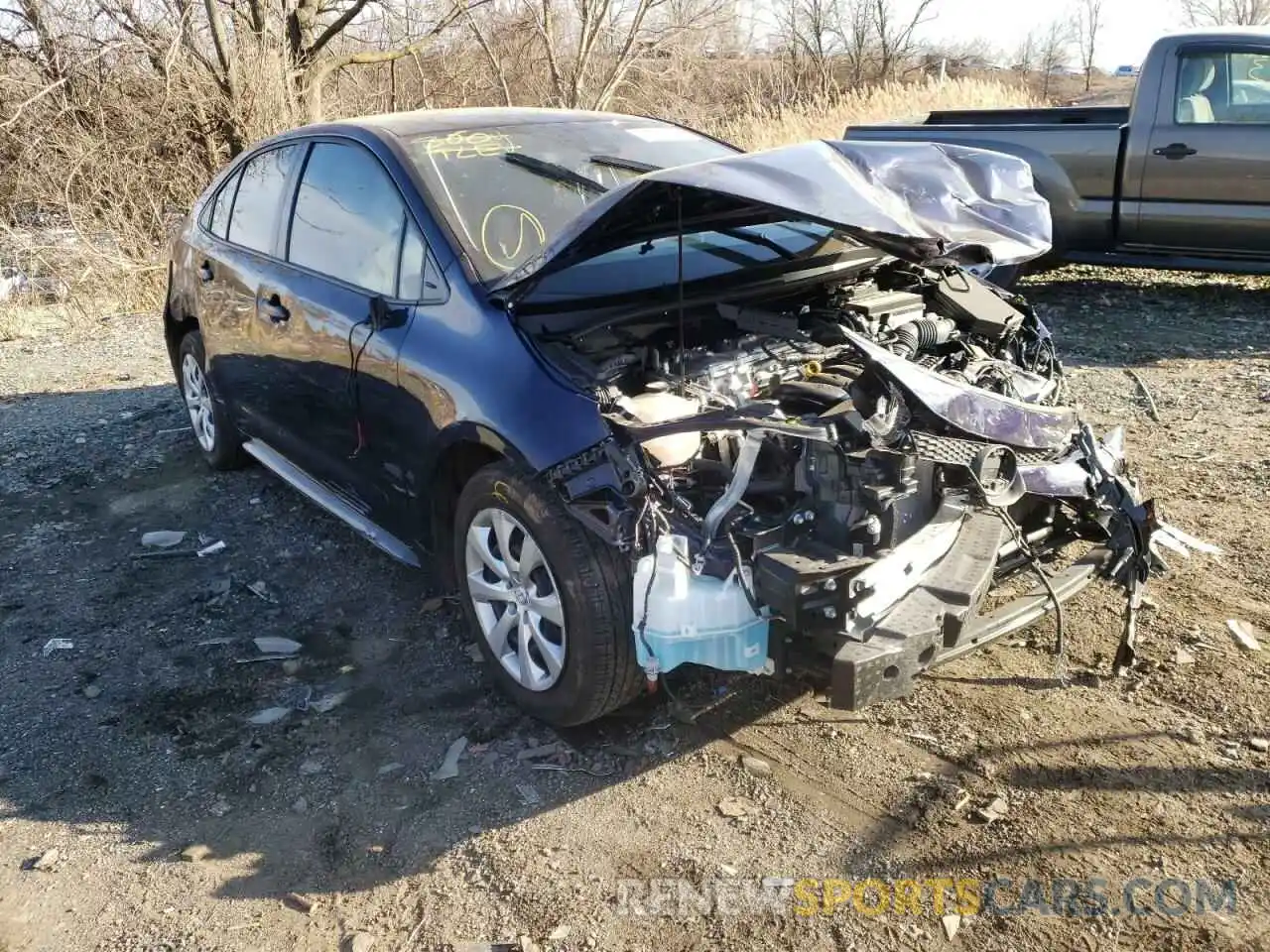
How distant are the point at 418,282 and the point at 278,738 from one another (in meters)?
1.61

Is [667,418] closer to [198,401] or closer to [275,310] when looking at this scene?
[275,310]

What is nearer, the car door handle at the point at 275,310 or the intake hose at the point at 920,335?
the intake hose at the point at 920,335

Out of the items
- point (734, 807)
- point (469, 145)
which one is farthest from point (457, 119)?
point (734, 807)

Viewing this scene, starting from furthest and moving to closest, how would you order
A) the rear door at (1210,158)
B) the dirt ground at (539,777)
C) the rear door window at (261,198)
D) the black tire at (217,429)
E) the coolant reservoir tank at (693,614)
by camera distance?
the rear door at (1210,158), the black tire at (217,429), the rear door window at (261,198), the coolant reservoir tank at (693,614), the dirt ground at (539,777)

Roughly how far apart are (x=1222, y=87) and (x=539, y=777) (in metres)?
7.54

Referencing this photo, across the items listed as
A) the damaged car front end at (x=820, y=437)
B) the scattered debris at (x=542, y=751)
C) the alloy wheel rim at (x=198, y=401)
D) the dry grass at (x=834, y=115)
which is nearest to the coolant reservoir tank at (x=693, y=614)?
the damaged car front end at (x=820, y=437)

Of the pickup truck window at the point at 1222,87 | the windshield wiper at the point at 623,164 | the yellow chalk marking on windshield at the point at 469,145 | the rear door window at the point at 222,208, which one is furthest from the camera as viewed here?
the pickup truck window at the point at 1222,87

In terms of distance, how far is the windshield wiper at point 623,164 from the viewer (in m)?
4.16

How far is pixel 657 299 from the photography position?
3.51 metres

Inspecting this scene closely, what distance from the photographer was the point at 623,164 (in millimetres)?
4195

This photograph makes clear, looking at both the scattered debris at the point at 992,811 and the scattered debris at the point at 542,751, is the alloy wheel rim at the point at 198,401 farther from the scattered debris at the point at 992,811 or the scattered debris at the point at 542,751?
the scattered debris at the point at 992,811

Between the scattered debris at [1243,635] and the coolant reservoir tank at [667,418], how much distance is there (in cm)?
205

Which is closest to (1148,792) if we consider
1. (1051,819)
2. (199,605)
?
(1051,819)

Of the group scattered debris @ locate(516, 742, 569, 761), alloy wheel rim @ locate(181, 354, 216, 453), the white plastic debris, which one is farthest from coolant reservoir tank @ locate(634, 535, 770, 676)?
alloy wheel rim @ locate(181, 354, 216, 453)
